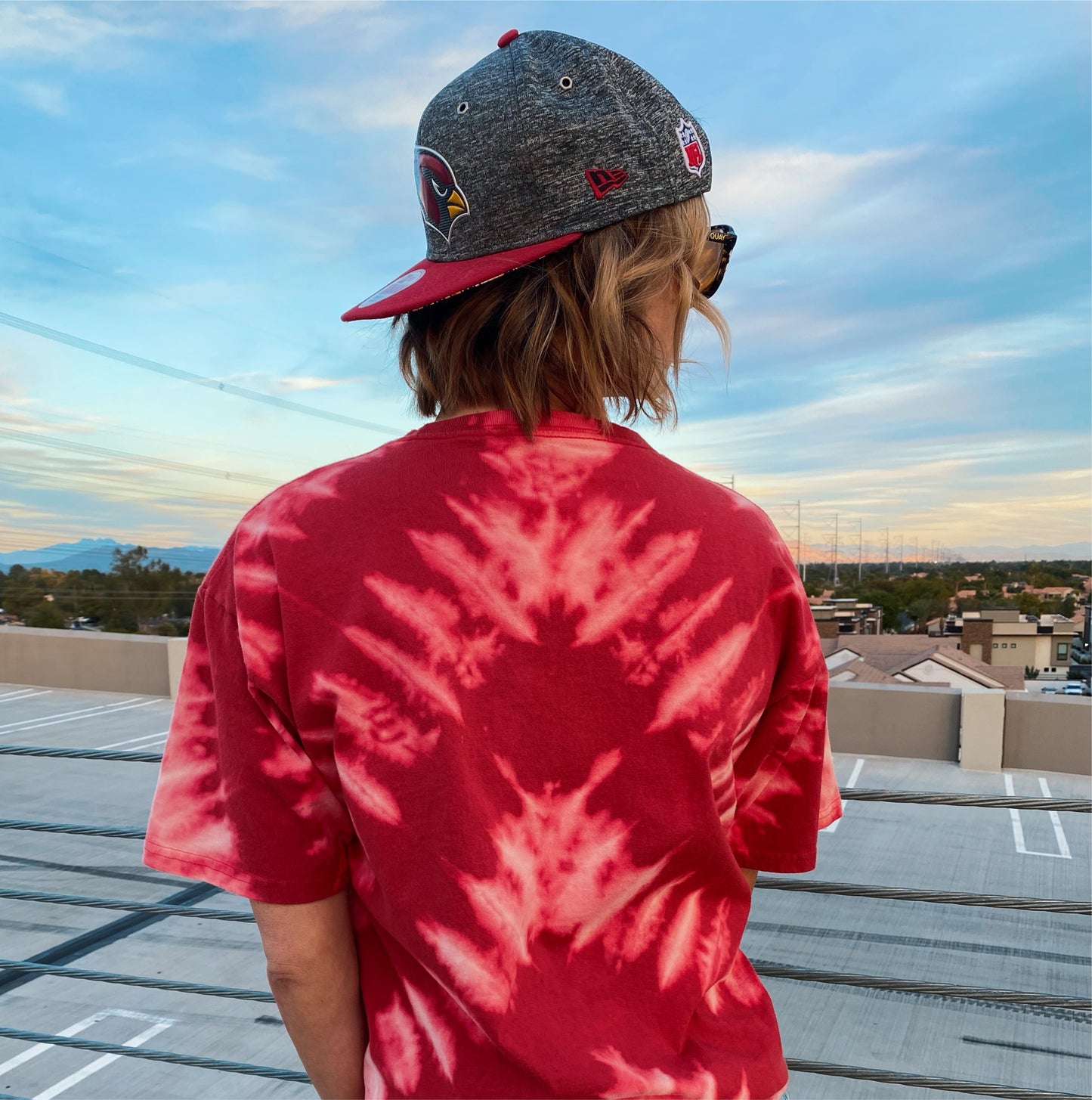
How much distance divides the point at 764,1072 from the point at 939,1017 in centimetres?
516

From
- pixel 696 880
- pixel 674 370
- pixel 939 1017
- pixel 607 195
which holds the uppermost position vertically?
pixel 607 195

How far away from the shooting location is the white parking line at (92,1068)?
13.8 feet

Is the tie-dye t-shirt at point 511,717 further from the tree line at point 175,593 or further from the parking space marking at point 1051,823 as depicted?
the tree line at point 175,593

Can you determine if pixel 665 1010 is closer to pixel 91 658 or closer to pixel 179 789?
pixel 179 789

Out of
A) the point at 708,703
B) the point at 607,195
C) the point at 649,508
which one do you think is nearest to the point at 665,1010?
the point at 708,703

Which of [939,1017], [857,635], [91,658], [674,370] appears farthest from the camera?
[857,635]

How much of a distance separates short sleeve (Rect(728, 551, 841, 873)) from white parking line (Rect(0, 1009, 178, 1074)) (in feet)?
16.3

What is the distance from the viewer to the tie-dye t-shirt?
0.63 meters

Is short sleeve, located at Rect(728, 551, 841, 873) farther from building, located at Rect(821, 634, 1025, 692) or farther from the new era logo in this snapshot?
building, located at Rect(821, 634, 1025, 692)

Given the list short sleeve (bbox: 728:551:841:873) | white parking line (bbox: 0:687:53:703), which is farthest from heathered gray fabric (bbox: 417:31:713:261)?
white parking line (bbox: 0:687:53:703)

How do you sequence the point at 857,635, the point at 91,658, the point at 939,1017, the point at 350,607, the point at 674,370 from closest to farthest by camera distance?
the point at 350,607 → the point at 674,370 → the point at 939,1017 → the point at 91,658 → the point at 857,635

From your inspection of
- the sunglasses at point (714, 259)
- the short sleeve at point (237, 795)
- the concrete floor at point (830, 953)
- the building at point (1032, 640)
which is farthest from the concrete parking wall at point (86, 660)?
the building at point (1032, 640)

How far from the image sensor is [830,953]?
574cm

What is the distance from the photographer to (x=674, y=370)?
2.43 ft
